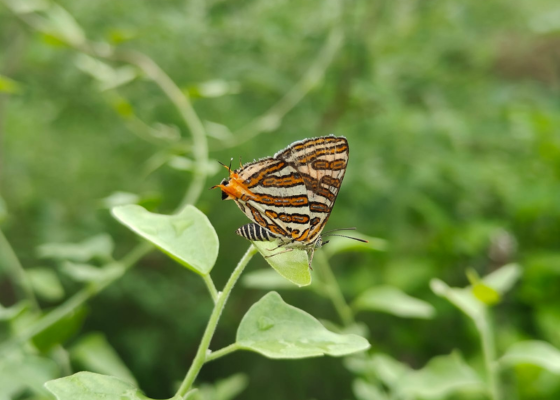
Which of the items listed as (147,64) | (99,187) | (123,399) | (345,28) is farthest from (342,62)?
(123,399)

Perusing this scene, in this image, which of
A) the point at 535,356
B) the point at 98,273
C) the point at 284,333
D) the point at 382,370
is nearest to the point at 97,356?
the point at 98,273

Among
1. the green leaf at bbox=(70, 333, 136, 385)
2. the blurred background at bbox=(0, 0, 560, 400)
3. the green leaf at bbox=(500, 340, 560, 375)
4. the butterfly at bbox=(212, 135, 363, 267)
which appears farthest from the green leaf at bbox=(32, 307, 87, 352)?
the blurred background at bbox=(0, 0, 560, 400)

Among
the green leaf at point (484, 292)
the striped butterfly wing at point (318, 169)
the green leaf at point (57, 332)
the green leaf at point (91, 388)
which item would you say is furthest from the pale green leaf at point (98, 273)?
the green leaf at point (484, 292)

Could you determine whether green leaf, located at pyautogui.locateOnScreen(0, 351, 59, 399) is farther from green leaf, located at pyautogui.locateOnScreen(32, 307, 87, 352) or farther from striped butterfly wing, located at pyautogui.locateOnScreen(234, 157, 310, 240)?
striped butterfly wing, located at pyautogui.locateOnScreen(234, 157, 310, 240)

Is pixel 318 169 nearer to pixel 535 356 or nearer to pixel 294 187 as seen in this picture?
pixel 294 187

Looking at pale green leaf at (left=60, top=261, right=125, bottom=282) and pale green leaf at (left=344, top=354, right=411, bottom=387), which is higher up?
pale green leaf at (left=60, top=261, right=125, bottom=282)

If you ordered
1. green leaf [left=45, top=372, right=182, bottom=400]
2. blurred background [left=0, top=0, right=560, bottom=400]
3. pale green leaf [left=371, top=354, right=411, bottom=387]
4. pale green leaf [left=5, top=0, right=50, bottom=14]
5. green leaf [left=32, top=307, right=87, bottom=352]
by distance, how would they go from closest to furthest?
green leaf [left=45, top=372, right=182, bottom=400] < green leaf [left=32, top=307, right=87, bottom=352] < pale green leaf [left=371, top=354, right=411, bottom=387] < pale green leaf [left=5, top=0, right=50, bottom=14] < blurred background [left=0, top=0, right=560, bottom=400]

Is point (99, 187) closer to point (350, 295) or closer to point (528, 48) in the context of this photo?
point (350, 295)
